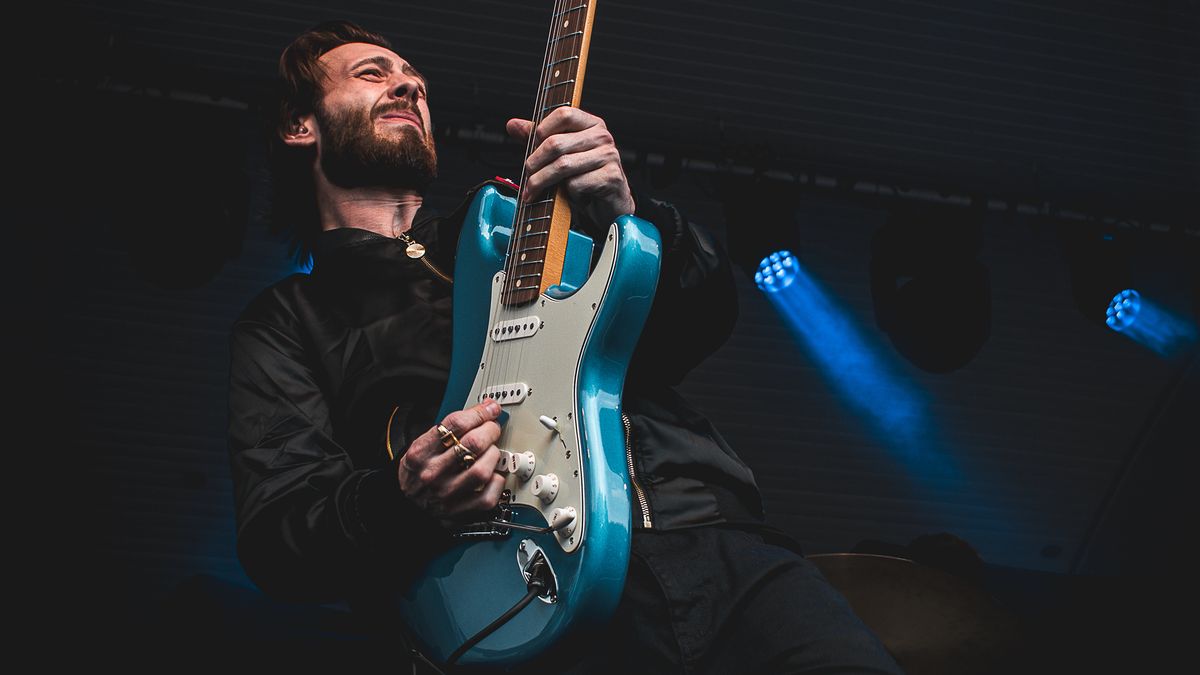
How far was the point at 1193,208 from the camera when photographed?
5.29 meters

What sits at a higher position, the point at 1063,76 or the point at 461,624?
the point at 1063,76

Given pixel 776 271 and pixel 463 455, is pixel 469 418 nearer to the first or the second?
pixel 463 455

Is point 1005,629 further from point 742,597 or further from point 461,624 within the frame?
point 461,624

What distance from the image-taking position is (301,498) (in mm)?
1577

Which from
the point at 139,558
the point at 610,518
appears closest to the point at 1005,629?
the point at 610,518

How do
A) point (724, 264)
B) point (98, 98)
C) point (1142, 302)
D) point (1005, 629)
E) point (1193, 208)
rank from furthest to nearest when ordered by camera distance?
point (1142, 302) < point (1193, 208) < point (98, 98) < point (1005, 629) < point (724, 264)

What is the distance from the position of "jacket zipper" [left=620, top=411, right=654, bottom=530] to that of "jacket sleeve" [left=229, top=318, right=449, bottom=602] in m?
0.29

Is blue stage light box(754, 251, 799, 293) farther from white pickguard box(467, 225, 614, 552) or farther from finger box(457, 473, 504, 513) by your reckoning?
finger box(457, 473, 504, 513)

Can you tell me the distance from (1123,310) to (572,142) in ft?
15.7

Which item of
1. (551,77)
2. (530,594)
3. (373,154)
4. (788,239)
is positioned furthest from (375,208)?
(788,239)

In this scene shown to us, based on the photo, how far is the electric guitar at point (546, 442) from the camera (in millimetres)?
1318

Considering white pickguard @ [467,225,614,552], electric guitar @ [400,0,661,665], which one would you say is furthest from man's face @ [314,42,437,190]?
white pickguard @ [467,225,614,552]

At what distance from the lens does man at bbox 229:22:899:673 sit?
1.40m

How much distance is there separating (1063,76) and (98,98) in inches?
169
